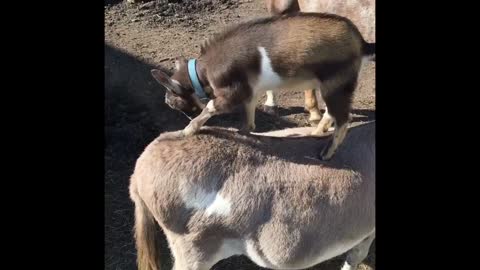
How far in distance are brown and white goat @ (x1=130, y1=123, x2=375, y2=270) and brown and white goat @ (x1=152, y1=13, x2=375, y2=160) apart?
17 cm

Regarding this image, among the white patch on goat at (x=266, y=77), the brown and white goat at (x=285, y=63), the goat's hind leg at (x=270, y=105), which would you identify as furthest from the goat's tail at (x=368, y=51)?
the goat's hind leg at (x=270, y=105)

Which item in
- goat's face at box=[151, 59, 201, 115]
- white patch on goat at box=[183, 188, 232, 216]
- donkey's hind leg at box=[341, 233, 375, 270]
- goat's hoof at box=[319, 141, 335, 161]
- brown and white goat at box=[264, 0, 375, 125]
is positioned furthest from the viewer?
brown and white goat at box=[264, 0, 375, 125]

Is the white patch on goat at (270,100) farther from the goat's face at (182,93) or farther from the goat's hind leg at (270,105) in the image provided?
the goat's face at (182,93)

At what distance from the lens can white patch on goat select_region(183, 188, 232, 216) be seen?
2.38m

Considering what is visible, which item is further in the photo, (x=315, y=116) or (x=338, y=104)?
(x=315, y=116)

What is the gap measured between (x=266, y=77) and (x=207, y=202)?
2.46 ft

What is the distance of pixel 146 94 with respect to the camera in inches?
193

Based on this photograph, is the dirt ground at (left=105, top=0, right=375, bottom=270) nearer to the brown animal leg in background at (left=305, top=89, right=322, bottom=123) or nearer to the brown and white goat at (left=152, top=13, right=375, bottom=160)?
the brown animal leg in background at (left=305, top=89, right=322, bottom=123)

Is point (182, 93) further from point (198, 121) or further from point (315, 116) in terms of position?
point (315, 116)

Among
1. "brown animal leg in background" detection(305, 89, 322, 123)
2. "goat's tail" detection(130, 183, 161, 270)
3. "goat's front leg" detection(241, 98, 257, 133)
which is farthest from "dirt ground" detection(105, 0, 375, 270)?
"goat's tail" detection(130, 183, 161, 270)

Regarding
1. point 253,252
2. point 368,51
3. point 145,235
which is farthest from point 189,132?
point 368,51

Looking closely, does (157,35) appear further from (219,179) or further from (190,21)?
(219,179)

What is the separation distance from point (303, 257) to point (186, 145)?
2.41 feet

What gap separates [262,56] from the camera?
275cm
